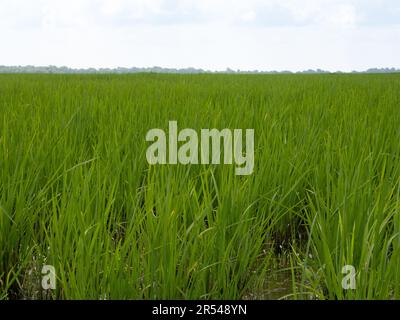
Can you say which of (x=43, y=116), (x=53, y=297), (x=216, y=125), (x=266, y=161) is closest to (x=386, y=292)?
(x=266, y=161)

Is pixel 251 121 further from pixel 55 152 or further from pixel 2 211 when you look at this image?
pixel 2 211

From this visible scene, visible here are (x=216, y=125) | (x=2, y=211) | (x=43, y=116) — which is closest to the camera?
(x=2, y=211)

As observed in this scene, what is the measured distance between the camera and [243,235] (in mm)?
1284

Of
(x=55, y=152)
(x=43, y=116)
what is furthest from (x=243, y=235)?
(x=43, y=116)

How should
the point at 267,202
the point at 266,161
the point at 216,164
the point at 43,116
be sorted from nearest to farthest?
the point at 267,202 < the point at 266,161 < the point at 216,164 < the point at 43,116

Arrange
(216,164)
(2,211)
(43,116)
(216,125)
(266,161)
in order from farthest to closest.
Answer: (43,116) → (216,125) → (216,164) → (266,161) → (2,211)

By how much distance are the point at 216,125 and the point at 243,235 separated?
1.13 m

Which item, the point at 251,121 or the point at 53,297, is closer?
the point at 53,297

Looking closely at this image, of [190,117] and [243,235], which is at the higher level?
[190,117]

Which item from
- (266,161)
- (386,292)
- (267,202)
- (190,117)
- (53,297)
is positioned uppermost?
(190,117)
